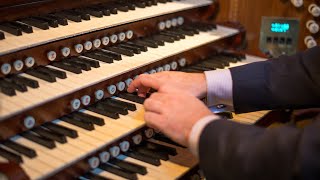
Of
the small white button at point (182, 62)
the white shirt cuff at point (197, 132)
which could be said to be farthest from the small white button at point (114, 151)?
the small white button at point (182, 62)

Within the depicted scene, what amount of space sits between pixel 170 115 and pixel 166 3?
0.94 m

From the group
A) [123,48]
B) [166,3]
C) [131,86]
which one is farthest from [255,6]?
[131,86]

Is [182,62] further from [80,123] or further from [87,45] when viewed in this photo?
[80,123]

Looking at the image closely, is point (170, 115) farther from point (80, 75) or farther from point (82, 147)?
point (80, 75)

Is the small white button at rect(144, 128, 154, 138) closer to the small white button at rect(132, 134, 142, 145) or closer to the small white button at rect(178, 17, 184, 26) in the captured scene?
the small white button at rect(132, 134, 142, 145)

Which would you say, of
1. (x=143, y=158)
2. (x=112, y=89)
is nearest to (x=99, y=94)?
(x=112, y=89)

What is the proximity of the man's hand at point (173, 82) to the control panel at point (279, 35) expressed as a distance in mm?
838

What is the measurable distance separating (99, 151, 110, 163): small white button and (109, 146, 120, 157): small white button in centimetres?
2

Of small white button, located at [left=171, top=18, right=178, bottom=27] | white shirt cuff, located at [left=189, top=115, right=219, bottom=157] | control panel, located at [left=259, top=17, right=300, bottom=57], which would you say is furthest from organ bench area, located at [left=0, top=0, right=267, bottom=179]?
control panel, located at [left=259, top=17, right=300, bottom=57]

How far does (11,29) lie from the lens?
1.42m

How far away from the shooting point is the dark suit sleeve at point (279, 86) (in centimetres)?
155

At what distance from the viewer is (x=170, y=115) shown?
1.21m

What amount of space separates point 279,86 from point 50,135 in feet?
2.66

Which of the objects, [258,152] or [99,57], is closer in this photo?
[258,152]
